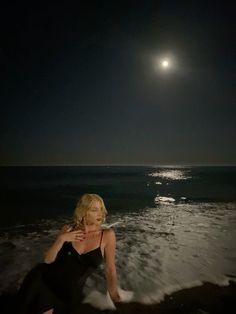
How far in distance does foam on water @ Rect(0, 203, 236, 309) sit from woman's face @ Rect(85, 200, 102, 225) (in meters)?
0.66

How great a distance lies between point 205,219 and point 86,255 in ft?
44.1

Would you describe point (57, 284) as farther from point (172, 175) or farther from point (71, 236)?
point (172, 175)

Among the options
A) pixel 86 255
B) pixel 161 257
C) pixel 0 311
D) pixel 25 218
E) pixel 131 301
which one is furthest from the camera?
pixel 25 218

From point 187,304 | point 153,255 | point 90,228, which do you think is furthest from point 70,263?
point 153,255

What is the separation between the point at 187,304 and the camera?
552 cm

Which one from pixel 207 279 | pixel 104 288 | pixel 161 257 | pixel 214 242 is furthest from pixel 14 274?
pixel 214 242

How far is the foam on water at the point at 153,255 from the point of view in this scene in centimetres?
661

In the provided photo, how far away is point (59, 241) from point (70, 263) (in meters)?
0.32

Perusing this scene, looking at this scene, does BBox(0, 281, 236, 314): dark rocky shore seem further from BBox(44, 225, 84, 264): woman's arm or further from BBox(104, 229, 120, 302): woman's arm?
BBox(44, 225, 84, 264): woman's arm

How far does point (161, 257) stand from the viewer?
8781 millimetres

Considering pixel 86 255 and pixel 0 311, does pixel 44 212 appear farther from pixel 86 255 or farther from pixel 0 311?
pixel 86 255

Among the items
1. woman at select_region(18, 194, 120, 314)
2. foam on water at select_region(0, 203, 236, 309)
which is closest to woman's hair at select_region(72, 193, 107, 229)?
woman at select_region(18, 194, 120, 314)

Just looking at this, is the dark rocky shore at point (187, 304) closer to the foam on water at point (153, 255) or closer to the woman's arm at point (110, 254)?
the foam on water at point (153, 255)

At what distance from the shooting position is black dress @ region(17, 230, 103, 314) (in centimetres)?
331
